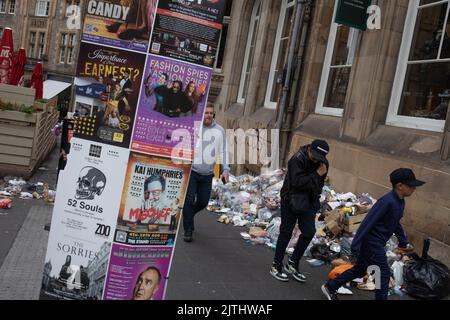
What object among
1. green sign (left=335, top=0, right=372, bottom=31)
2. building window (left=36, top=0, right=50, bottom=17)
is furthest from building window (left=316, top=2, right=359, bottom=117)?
building window (left=36, top=0, right=50, bottom=17)

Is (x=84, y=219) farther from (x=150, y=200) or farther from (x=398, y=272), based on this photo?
(x=398, y=272)

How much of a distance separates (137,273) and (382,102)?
601 cm

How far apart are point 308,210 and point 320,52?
611cm

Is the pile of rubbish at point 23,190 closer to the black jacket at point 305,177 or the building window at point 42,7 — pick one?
the black jacket at point 305,177

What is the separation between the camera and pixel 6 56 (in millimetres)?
10805

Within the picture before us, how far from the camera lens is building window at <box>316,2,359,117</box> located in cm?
925

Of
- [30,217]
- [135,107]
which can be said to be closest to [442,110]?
[135,107]

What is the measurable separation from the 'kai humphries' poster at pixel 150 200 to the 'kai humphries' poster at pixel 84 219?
61 mm

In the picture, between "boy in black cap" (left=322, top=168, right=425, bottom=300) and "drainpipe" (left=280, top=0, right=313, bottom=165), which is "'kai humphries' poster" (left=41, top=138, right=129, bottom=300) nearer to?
"boy in black cap" (left=322, top=168, right=425, bottom=300)

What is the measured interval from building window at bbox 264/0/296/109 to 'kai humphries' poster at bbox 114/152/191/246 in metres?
10.2

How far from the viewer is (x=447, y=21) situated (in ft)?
22.3

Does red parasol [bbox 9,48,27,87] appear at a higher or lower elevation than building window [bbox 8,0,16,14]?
lower

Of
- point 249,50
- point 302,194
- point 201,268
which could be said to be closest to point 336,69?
point 302,194
